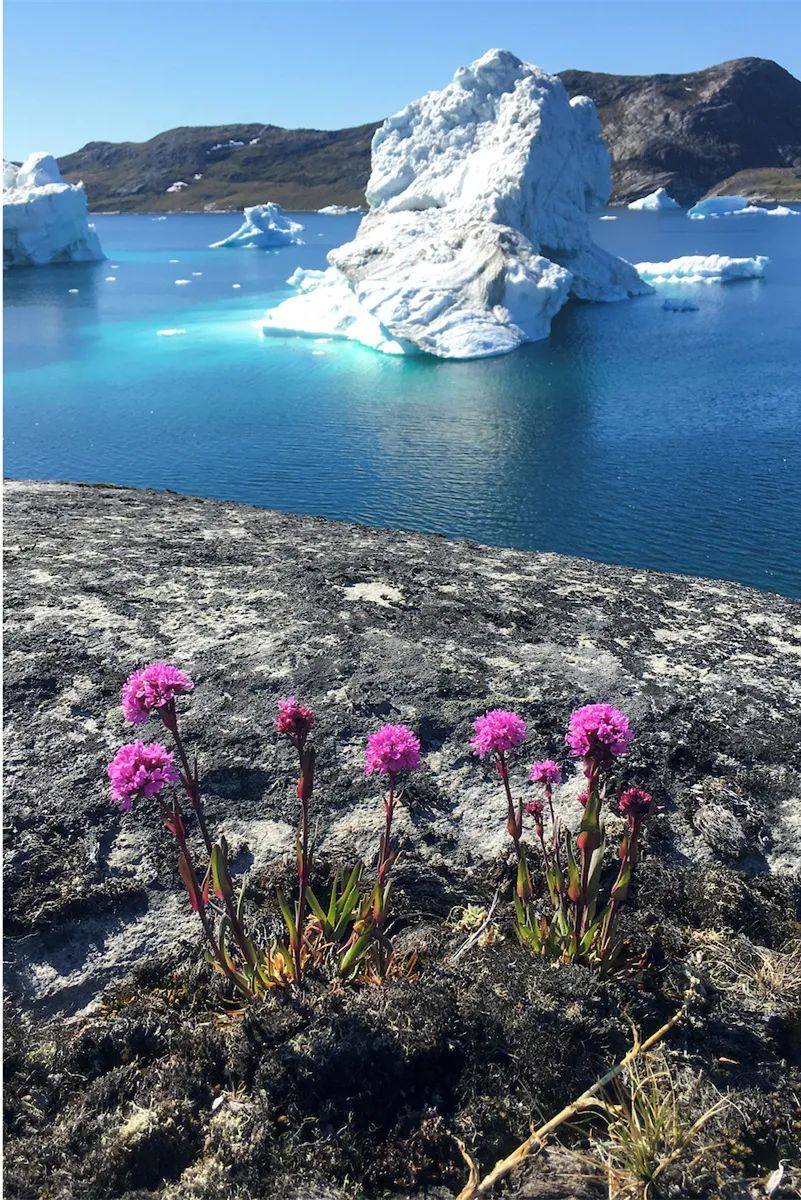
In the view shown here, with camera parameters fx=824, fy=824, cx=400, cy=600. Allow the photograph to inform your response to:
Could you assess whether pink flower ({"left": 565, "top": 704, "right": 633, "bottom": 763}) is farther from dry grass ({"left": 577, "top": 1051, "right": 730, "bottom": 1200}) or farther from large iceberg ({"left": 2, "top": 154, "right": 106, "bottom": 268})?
large iceberg ({"left": 2, "top": 154, "right": 106, "bottom": 268})

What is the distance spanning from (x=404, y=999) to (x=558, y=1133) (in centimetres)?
55

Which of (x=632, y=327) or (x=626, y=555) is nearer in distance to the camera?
(x=626, y=555)

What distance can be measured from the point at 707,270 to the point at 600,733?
2615 inches

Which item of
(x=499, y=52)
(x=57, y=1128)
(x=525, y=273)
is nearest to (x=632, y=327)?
(x=525, y=273)

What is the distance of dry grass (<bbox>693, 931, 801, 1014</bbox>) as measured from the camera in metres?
2.63

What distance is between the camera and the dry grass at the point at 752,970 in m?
2.63

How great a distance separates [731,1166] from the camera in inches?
85.6

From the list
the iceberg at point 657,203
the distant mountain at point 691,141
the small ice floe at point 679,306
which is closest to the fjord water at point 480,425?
the small ice floe at point 679,306

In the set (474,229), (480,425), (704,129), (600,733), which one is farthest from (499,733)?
(704,129)

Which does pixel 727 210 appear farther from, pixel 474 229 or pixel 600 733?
pixel 600 733

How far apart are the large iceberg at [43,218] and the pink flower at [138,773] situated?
87216mm

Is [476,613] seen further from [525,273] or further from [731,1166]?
[525,273]

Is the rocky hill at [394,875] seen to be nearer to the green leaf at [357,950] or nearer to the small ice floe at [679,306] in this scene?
the green leaf at [357,950]

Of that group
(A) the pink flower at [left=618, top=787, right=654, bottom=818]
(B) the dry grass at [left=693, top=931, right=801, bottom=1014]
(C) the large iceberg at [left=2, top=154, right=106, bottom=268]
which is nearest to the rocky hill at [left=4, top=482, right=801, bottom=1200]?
(B) the dry grass at [left=693, top=931, right=801, bottom=1014]
